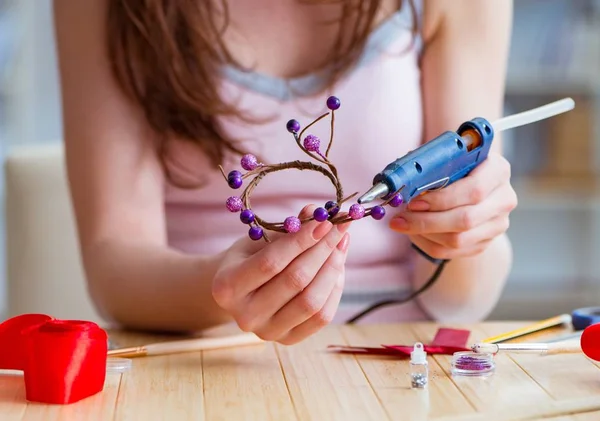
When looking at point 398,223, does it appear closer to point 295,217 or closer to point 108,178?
point 295,217

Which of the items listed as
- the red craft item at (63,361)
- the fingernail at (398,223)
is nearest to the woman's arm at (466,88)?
the fingernail at (398,223)

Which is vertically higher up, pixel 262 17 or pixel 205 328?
pixel 262 17

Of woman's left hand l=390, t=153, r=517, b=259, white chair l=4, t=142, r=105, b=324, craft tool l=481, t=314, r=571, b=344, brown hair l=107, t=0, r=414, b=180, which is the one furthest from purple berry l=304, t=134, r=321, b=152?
white chair l=4, t=142, r=105, b=324

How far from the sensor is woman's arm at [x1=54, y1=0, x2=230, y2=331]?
0.92m

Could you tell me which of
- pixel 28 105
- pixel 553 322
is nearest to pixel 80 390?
pixel 553 322

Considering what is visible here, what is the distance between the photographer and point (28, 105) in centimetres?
263

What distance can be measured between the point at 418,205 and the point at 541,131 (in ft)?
7.29

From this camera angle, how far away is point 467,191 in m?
0.77

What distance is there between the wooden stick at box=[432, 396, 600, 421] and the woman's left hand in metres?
0.21

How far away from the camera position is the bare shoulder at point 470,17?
1027 mm

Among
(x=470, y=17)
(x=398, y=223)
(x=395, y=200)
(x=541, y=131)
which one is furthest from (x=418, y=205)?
(x=541, y=131)

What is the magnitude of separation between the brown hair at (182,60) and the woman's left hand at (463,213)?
286 millimetres

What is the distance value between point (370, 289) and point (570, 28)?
206cm

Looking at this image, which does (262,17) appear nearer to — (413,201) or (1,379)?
(413,201)
